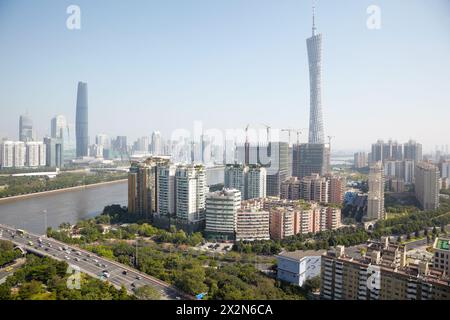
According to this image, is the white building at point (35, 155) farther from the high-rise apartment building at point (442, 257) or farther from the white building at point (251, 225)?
the high-rise apartment building at point (442, 257)

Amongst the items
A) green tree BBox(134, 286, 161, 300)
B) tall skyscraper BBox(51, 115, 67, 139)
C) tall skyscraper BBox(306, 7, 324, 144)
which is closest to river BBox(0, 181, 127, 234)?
tall skyscraper BBox(51, 115, 67, 139)

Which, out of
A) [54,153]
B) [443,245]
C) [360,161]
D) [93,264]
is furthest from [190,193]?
[54,153]

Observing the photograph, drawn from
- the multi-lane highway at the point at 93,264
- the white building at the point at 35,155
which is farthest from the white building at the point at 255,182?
the white building at the point at 35,155

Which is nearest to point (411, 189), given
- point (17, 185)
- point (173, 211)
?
point (173, 211)

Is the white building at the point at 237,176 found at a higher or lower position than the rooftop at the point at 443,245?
higher

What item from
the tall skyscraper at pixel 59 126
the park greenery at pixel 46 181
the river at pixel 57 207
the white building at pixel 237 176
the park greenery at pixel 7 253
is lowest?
the river at pixel 57 207

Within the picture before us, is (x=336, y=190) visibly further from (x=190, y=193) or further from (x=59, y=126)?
(x=59, y=126)

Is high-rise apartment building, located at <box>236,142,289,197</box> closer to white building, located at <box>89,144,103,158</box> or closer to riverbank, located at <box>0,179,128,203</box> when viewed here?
white building, located at <box>89,144,103,158</box>
